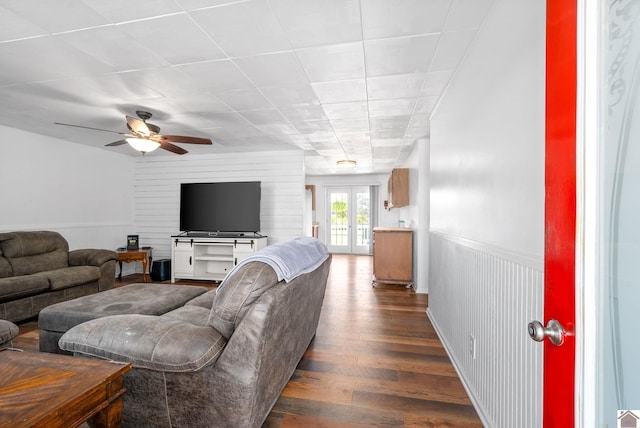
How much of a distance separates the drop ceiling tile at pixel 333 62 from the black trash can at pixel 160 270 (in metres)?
4.61

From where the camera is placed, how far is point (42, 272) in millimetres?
3707

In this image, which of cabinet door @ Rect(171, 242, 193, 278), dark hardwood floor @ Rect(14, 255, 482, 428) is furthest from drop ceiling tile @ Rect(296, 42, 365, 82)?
cabinet door @ Rect(171, 242, 193, 278)

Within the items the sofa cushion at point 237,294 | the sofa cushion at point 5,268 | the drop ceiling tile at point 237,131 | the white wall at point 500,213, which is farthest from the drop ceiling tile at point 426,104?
the sofa cushion at point 5,268

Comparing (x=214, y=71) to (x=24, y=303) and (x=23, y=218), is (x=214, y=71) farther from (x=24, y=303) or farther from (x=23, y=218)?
(x=23, y=218)

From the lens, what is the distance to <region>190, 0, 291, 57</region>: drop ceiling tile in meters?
1.79

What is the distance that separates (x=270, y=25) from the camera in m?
1.94

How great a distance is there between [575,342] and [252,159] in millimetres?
5610

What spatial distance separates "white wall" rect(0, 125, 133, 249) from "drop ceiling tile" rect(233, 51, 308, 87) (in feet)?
13.4

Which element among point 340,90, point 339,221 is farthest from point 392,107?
point 339,221

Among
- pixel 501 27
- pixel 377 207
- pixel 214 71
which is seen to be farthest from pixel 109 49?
pixel 377 207

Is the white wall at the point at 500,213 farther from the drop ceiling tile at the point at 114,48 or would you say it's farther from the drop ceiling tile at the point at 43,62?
the drop ceiling tile at the point at 43,62

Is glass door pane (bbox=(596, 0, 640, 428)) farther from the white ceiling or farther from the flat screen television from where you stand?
the flat screen television

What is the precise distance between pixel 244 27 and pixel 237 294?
174 cm

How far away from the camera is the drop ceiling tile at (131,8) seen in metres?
1.73
